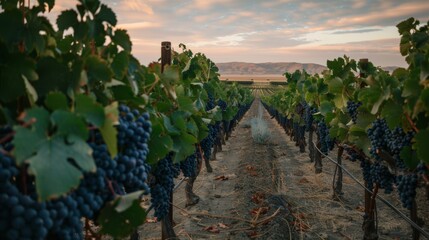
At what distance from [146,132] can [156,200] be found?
2.04 m

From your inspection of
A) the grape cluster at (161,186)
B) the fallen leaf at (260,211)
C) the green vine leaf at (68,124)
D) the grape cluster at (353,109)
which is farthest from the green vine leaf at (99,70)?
the fallen leaf at (260,211)

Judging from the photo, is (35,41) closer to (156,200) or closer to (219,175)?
(156,200)

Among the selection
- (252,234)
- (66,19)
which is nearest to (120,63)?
(66,19)

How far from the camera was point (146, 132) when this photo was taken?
280cm

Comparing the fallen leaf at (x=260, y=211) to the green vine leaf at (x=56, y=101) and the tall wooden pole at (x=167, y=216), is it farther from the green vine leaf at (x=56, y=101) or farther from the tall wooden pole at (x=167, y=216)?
the green vine leaf at (x=56, y=101)

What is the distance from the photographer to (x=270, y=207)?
8.07 metres

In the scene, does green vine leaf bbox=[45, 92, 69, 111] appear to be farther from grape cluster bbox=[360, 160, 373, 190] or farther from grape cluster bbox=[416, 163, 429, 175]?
grape cluster bbox=[360, 160, 373, 190]

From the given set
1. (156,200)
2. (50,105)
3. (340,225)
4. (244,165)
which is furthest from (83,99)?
(244,165)

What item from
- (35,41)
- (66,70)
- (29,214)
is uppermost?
(35,41)

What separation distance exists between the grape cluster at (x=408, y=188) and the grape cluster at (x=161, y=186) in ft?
8.88

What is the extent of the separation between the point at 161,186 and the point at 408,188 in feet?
9.28

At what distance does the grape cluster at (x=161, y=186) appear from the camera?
182 inches

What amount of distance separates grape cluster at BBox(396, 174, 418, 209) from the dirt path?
2.64 m

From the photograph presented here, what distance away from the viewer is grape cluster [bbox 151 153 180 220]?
4.62 meters
